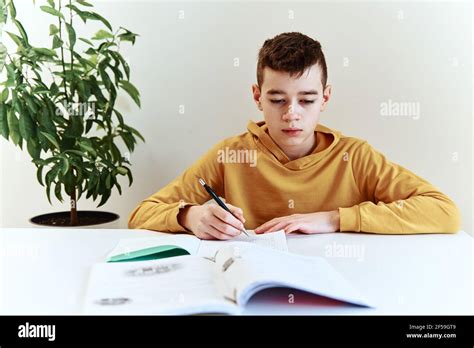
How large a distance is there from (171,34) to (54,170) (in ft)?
1.76

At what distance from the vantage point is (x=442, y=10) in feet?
5.28

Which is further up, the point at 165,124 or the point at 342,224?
the point at 165,124

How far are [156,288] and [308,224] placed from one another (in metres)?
0.48

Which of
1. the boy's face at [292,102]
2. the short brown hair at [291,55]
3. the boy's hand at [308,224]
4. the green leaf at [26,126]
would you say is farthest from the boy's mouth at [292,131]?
the green leaf at [26,126]

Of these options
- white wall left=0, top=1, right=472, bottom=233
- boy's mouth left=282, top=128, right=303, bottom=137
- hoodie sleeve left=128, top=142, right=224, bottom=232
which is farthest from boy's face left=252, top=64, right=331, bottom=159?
white wall left=0, top=1, right=472, bottom=233

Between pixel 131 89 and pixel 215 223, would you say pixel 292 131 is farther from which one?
pixel 131 89

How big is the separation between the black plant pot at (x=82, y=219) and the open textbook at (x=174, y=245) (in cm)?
55

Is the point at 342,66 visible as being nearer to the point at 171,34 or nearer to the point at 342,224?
the point at 171,34

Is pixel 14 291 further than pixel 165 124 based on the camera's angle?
No

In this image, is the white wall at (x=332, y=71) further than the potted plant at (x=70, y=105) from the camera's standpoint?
Yes

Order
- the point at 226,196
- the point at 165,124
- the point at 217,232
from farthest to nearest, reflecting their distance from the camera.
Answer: the point at 165,124 → the point at 226,196 → the point at 217,232

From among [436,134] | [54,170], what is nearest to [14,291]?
[54,170]

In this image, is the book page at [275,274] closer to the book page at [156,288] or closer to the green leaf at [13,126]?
the book page at [156,288]

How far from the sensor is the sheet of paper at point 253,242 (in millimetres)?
1012
